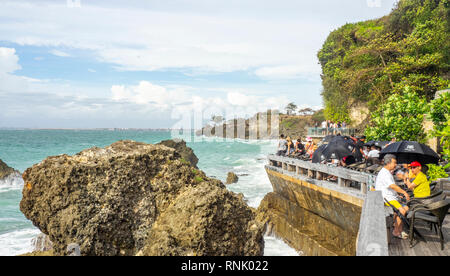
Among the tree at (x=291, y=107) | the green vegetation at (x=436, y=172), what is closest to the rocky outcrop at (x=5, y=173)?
the green vegetation at (x=436, y=172)

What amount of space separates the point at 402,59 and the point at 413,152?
21410mm

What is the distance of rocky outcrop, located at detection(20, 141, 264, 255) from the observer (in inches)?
241

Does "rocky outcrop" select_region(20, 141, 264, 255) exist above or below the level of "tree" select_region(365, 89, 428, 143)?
below

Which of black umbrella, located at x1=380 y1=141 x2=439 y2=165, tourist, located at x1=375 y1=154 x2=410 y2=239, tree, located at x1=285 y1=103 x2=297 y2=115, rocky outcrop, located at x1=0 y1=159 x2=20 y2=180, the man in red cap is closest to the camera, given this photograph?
tourist, located at x1=375 y1=154 x2=410 y2=239

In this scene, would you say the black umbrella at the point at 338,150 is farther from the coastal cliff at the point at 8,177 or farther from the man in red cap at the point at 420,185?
the coastal cliff at the point at 8,177

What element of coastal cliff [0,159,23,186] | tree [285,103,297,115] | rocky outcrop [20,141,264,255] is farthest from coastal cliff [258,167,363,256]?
tree [285,103,297,115]

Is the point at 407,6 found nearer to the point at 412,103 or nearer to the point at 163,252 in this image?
the point at 412,103

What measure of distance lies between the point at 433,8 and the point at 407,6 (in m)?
2.43

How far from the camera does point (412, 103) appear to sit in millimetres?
15531

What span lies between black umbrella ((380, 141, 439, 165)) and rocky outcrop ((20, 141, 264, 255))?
5.10 metres

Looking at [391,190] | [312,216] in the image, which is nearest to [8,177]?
[312,216]

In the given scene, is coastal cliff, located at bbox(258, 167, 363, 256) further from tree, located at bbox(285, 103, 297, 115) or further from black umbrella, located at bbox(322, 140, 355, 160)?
tree, located at bbox(285, 103, 297, 115)
